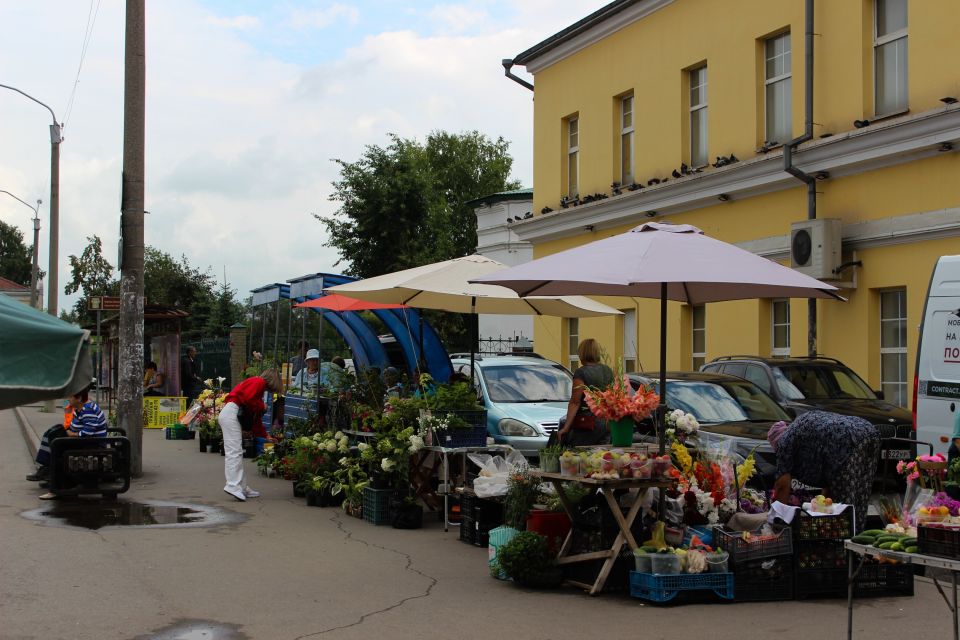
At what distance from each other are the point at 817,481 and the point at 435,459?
14.3 feet

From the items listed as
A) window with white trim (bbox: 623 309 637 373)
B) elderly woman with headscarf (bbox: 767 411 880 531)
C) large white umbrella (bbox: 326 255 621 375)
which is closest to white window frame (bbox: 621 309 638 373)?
window with white trim (bbox: 623 309 637 373)

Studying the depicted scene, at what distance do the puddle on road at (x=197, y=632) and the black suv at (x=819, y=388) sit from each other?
8.57 m

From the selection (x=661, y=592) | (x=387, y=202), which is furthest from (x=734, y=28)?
(x=387, y=202)

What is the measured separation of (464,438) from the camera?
1132 cm

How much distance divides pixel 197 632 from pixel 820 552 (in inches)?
176

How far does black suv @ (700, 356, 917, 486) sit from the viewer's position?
13023mm

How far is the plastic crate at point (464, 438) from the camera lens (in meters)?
11.2

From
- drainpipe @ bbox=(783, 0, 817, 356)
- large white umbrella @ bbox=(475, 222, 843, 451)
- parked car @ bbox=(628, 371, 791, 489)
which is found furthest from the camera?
drainpipe @ bbox=(783, 0, 817, 356)

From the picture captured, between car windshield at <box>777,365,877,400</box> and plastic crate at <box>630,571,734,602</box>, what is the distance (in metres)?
6.71

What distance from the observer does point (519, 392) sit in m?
14.8

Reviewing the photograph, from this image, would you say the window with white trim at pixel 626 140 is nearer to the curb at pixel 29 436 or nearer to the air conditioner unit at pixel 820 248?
the air conditioner unit at pixel 820 248

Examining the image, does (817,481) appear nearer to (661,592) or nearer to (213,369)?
(661,592)

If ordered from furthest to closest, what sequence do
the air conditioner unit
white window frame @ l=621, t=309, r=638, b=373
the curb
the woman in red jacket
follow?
white window frame @ l=621, t=309, r=638, b=373
the curb
the air conditioner unit
the woman in red jacket

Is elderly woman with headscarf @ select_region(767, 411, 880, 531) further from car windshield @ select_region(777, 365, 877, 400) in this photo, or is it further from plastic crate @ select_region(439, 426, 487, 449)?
car windshield @ select_region(777, 365, 877, 400)
